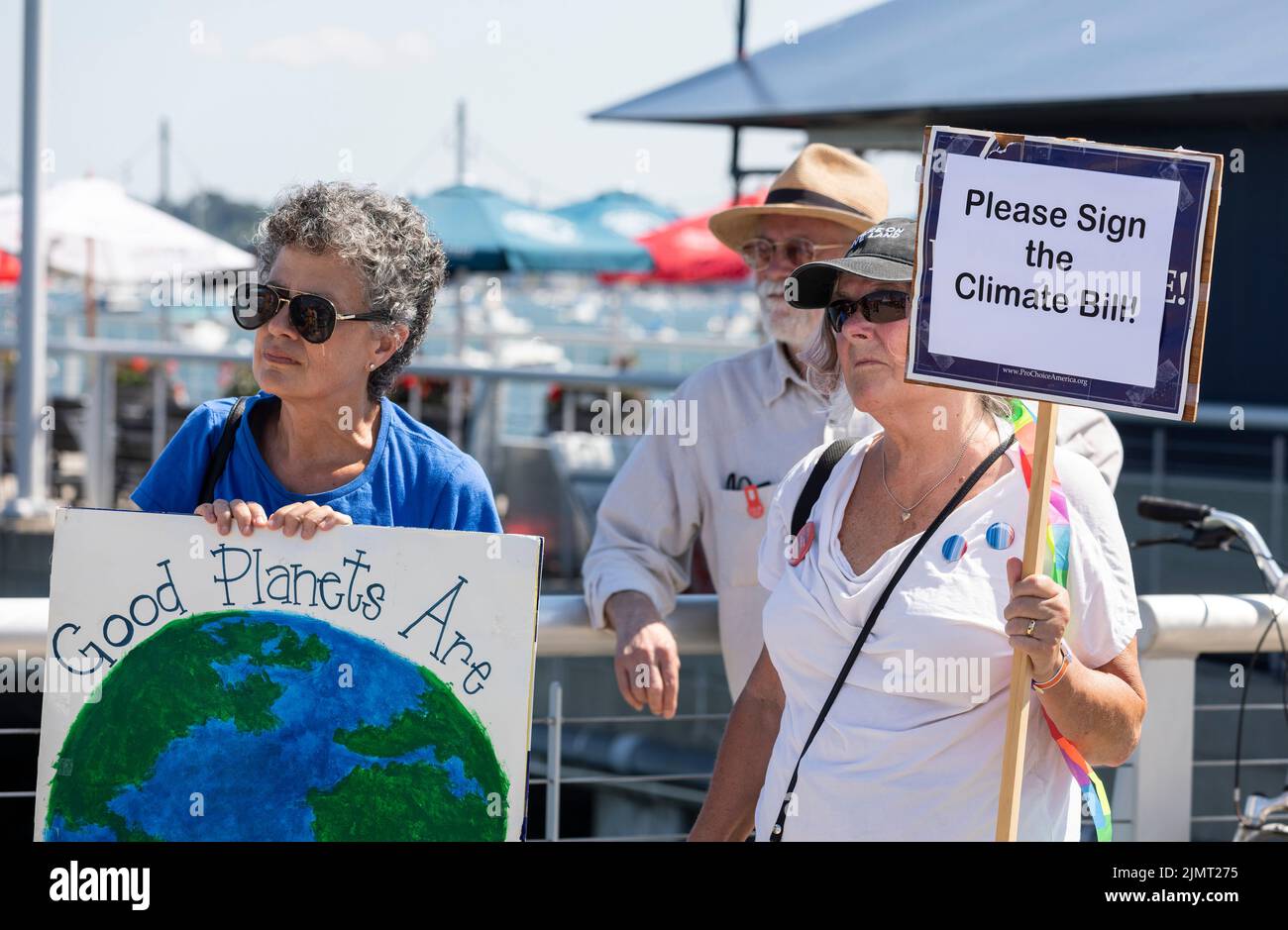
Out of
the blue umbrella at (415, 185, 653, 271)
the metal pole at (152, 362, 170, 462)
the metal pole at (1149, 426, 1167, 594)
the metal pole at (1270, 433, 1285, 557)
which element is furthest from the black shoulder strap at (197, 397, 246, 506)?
the blue umbrella at (415, 185, 653, 271)

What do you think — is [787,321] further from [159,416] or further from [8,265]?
[8,265]

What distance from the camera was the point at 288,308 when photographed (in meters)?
2.51

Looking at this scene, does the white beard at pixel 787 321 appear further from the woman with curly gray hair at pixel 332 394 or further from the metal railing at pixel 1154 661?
the woman with curly gray hair at pixel 332 394

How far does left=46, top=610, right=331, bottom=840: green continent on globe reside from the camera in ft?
8.00

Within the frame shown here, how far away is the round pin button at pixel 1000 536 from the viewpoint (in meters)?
2.34

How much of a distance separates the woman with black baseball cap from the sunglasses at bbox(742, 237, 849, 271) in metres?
0.76

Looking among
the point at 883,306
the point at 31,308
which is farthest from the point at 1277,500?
the point at 31,308

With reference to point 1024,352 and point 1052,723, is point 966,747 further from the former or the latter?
point 1024,352

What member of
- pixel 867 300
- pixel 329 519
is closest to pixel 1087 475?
pixel 867 300

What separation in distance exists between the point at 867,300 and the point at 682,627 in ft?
3.35

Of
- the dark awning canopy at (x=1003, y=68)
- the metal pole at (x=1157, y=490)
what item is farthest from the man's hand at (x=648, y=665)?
the dark awning canopy at (x=1003, y=68)

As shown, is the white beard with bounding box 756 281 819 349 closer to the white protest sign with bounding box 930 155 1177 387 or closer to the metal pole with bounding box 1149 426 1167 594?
the white protest sign with bounding box 930 155 1177 387

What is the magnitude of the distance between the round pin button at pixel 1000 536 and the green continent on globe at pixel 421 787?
2.81 feet
